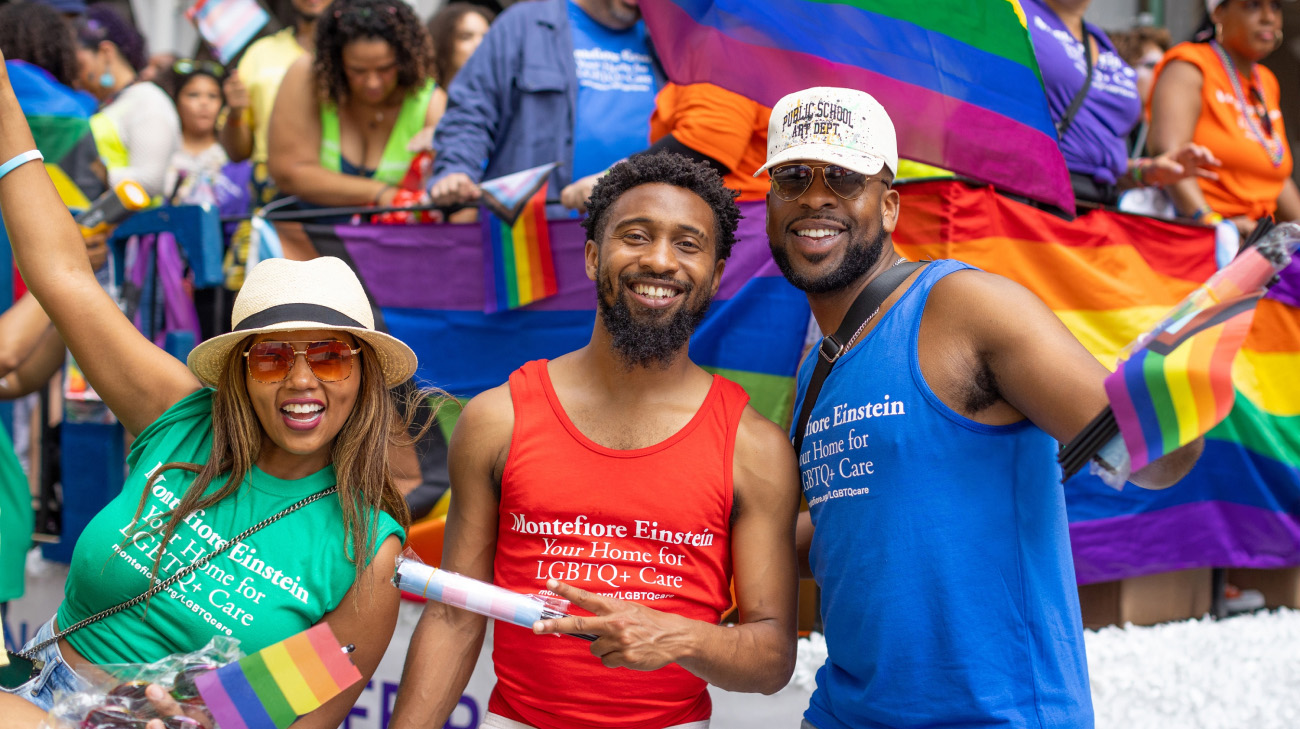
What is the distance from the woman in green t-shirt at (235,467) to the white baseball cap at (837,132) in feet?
3.71

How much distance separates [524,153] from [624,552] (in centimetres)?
253

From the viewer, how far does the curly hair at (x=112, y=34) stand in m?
7.30

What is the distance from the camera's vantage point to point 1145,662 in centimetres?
364

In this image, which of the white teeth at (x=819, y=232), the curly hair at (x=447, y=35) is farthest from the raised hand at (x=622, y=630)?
the curly hair at (x=447, y=35)

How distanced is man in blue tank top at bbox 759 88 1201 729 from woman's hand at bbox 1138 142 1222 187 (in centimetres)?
223

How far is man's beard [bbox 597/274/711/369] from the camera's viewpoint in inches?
99.4

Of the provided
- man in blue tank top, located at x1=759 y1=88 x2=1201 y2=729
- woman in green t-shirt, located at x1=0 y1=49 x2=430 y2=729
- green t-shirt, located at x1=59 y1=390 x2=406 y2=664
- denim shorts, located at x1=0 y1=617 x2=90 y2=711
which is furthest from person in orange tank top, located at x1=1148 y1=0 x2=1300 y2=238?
denim shorts, located at x1=0 y1=617 x2=90 y2=711

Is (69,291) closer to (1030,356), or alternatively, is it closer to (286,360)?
(286,360)

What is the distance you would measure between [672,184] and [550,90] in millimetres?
2018

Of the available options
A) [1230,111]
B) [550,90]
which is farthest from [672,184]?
[1230,111]

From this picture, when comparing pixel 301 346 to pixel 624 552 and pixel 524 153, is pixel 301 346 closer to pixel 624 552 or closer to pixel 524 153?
pixel 624 552

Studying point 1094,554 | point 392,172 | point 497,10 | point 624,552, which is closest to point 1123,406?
point 624,552

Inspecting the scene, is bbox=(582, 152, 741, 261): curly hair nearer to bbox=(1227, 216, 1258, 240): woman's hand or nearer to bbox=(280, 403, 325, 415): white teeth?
bbox=(280, 403, 325, 415): white teeth

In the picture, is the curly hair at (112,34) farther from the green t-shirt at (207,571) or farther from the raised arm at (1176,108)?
the raised arm at (1176,108)
